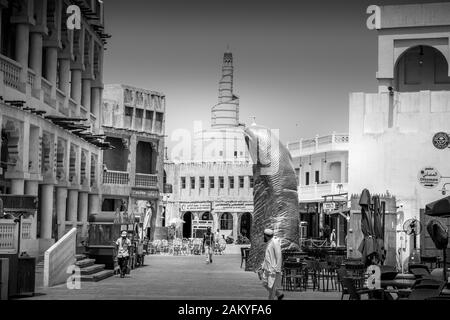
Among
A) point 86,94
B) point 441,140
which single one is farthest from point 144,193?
point 441,140

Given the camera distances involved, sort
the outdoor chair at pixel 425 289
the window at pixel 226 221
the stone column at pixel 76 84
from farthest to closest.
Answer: the window at pixel 226 221
the stone column at pixel 76 84
the outdoor chair at pixel 425 289

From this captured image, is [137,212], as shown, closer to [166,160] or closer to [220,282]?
[166,160]

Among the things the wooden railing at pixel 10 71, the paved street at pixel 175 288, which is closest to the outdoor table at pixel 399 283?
the paved street at pixel 175 288

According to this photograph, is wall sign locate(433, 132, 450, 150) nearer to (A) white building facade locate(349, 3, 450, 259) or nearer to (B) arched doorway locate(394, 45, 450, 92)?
(A) white building facade locate(349, 3, 450, 259)

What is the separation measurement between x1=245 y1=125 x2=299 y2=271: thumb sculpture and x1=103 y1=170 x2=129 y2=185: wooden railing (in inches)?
778

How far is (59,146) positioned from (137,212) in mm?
20160

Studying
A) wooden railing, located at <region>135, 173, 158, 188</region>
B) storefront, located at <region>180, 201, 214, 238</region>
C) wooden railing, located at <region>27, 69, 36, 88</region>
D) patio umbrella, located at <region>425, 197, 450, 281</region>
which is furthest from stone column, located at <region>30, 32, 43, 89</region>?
storefront, located at <region>180, 201, 214, 238</region>

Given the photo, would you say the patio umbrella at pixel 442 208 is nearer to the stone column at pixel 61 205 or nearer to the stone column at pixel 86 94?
the stone column at pixel 61 205

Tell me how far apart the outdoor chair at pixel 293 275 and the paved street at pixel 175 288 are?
424 millimetres

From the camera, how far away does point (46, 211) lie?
26.2 meters

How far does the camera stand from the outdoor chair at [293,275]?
19797mm

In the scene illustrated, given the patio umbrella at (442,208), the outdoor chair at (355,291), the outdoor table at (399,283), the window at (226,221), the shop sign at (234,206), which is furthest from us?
the window at (226,221)

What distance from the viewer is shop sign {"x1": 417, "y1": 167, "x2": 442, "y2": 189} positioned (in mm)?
26953
